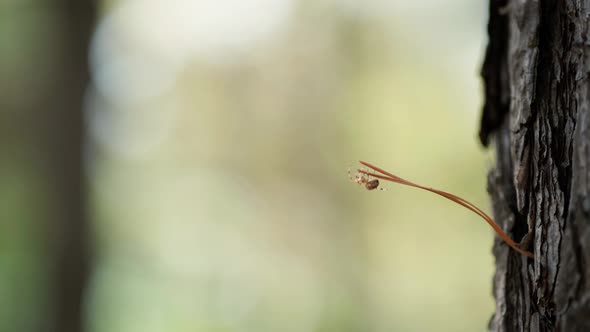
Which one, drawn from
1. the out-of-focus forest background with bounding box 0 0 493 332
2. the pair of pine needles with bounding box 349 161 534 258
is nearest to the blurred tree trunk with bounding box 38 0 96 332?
the out-of-focus forest background with bounding box 0 0 493 332

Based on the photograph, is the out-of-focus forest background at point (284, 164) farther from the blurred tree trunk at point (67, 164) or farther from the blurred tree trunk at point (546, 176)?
the blurred tree trunk at point (546, 176)

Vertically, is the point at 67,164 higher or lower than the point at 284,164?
lower

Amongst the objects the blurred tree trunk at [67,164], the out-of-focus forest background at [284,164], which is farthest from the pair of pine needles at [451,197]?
the out-of-focus forest background at [284,164]

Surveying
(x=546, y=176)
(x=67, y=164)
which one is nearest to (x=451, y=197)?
(x=546, y=176)

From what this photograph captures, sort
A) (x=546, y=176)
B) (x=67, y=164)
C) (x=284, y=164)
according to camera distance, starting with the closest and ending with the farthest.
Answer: (x=546, y=176), (x=67, y=164), (x=284, y=164)

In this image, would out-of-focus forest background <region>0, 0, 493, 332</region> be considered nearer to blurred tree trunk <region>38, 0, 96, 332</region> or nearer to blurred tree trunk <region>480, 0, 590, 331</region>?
blurred tree trunk <region>38, 0, 96, 332</region>

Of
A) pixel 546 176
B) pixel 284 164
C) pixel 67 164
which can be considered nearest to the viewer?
pixel 546 176

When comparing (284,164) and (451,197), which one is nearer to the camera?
(451,197)

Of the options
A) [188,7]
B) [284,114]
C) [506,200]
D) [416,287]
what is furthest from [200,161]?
[506,200]

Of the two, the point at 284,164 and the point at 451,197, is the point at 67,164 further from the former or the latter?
the point at 284,164
